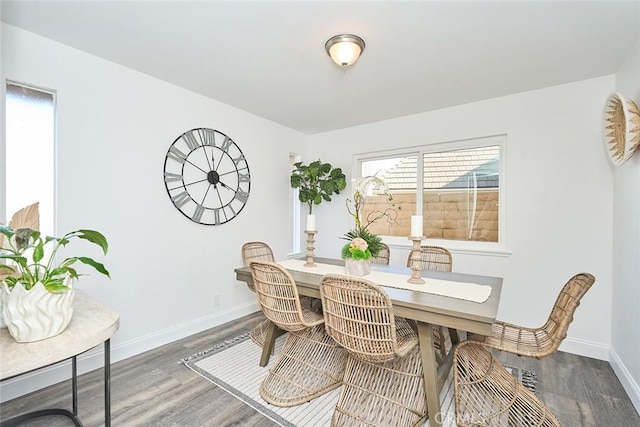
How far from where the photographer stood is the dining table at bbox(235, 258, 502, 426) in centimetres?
150

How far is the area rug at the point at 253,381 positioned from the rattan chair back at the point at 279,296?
19.3 inches

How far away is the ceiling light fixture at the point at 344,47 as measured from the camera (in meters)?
2.00

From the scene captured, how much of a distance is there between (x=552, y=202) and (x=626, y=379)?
1.44 metres

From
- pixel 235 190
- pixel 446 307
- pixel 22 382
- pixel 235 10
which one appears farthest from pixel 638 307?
pixel 22 382

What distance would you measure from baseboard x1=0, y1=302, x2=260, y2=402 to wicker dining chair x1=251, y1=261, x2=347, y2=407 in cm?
127

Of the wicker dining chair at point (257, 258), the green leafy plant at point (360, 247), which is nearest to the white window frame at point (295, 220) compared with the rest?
the wicker dining chair at point (257, 258)

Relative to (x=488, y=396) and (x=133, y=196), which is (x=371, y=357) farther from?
(x=133, y=196)

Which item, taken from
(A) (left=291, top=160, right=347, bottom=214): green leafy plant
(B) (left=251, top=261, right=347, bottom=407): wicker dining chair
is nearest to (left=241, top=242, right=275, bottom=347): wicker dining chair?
(B) (left=251, top=261, right=347, bottom=407): wicker dining chair

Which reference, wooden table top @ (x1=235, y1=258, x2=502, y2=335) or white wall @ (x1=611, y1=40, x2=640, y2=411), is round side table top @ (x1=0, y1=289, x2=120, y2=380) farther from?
white wall @ (x1=611, y1=40, x2=640, y2=411)

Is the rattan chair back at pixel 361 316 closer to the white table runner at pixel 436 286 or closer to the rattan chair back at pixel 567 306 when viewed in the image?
the white table runner at pixel 436 286

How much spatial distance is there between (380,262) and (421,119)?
1802 millimetres

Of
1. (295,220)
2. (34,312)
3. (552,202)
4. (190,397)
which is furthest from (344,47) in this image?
(295,220)

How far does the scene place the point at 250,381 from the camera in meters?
2.15

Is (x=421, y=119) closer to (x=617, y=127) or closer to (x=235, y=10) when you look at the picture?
(x=617, y=127)
